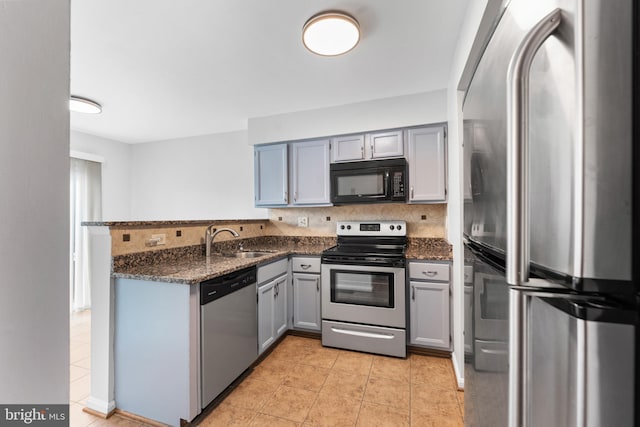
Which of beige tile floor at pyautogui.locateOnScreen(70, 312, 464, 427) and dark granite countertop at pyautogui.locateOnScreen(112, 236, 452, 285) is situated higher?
dark granite countertop at pyautogui.locateOnScreen(112, 236, 452, 285)

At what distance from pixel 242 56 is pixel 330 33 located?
770mm

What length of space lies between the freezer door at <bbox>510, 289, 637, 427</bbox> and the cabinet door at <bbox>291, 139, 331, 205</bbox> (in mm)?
2491

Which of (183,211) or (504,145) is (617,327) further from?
(183,211)

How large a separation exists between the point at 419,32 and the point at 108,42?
85.7 inches

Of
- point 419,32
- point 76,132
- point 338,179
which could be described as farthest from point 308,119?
point 76,132

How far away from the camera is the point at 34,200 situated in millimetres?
497

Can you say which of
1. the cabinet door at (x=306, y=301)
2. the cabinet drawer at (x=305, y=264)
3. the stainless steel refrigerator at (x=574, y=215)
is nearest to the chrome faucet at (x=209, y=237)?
the cabinet drawer at (x=305, y=264)

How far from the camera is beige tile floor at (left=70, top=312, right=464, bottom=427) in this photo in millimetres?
1604

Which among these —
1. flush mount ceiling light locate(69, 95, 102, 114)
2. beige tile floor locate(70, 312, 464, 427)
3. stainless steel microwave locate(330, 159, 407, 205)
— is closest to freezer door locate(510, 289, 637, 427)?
beige tile floor locate(70, 312, 464, 427)

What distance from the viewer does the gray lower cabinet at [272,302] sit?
A: 2.20m

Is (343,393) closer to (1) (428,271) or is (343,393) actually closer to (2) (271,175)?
(1) (428,271)

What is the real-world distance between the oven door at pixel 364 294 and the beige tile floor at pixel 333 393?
33 cm

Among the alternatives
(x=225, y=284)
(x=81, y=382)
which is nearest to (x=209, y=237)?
(x=225, y=284)

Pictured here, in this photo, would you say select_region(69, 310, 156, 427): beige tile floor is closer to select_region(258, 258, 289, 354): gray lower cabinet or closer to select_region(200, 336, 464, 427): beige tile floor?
select_region(200, 336, 464, 427): beige tile floor
